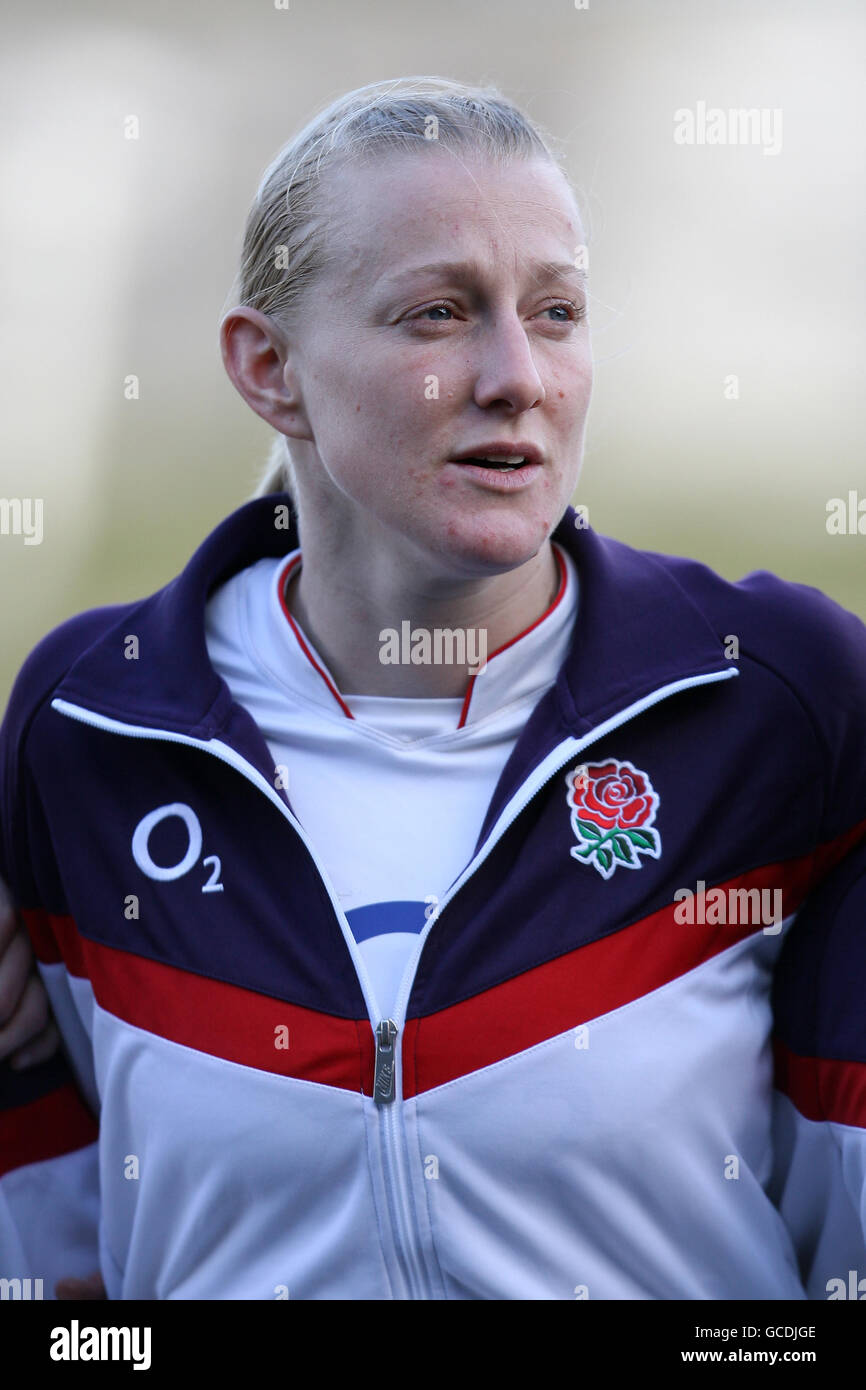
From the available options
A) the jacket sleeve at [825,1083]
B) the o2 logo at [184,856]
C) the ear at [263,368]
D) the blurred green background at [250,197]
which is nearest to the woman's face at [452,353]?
the ear at [263,368]

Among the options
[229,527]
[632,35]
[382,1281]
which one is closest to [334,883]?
[382,1281]

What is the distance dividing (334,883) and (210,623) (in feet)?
1.45

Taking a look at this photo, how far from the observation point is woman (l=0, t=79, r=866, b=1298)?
1.42m

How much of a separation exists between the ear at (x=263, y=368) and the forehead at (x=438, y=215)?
0.16 metres

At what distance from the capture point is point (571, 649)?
161 cm

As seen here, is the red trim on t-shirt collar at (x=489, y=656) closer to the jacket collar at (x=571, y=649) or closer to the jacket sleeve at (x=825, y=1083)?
the jacket collar at (x=571, y=649)

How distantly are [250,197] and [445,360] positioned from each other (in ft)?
5.83

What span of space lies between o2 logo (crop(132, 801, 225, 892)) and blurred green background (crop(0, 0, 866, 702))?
1644mm

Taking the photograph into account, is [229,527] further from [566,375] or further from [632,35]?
[632,35]

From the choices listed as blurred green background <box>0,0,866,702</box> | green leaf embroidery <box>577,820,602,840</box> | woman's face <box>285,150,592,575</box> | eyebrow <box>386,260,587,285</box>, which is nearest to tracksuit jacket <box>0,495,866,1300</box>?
green leaf embroidery <box>577,820,602,840</box>

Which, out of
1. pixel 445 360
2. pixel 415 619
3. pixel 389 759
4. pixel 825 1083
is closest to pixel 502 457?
pixel 445 360

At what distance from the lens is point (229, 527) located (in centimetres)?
183

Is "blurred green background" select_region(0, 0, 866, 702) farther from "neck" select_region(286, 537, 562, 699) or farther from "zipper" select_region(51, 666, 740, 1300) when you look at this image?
"zipper" select_region(51, 666, 740, 1300)

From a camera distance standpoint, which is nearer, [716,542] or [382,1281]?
[382,1281]
